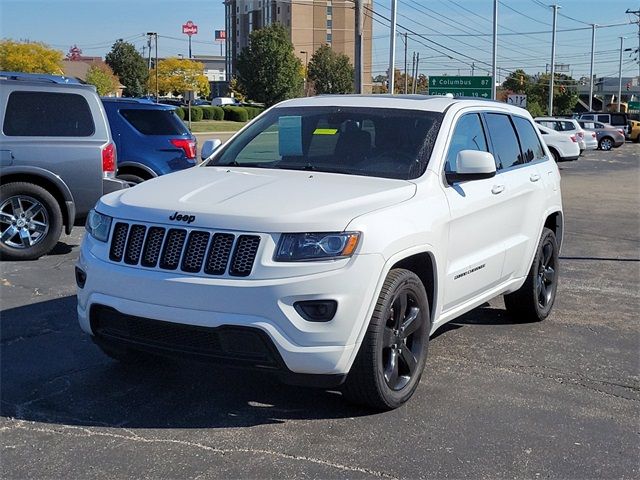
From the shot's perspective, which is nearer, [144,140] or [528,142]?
[528,142]

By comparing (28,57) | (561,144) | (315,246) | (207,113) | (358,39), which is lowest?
(561,144)

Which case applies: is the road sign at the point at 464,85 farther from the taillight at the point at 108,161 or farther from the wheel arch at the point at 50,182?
the wheel arch at the point at 50,182

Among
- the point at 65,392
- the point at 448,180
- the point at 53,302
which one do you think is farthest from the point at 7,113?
the point at 448,180

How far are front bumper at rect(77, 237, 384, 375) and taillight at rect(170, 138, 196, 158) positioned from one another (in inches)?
342

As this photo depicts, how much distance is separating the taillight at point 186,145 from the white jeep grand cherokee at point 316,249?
7012 mm

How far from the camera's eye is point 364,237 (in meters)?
4.23

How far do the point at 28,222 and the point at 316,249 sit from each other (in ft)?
19.4

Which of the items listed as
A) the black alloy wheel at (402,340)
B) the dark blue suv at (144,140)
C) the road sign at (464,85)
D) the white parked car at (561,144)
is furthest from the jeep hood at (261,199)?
the road sign at (464,85)

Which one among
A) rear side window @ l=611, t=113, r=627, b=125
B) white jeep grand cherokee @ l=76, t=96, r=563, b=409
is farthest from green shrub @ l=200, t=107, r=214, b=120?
white jeep grand cherokee @ l=76, t=96, r=563, b=409

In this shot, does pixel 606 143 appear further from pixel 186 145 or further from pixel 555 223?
pixel 555 223

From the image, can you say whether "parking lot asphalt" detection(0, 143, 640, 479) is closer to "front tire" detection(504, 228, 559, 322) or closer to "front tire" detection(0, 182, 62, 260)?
"front tire" detection(504, 228, 559, 322)

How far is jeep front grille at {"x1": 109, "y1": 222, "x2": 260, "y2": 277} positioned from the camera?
13.6 ft

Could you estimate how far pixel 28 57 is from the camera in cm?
6056

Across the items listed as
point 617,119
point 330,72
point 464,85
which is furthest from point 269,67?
point 464,85
